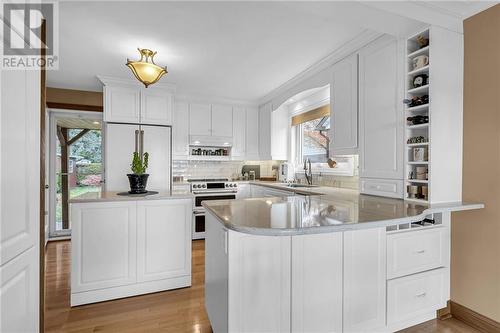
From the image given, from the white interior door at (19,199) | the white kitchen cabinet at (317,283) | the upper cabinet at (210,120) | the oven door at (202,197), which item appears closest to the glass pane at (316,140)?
the upper cabinet at (210,120)

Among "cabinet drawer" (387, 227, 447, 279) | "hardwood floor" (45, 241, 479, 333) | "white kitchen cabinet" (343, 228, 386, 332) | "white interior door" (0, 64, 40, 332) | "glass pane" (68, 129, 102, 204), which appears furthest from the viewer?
"glass pane" (68, 129, 102, 204)

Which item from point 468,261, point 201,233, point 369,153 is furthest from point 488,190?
point 201,233

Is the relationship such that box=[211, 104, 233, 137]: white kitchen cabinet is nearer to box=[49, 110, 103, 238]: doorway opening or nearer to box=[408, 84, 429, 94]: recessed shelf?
box=[49, 110, 103, 238]: doorway opening

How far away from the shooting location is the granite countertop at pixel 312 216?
125 centimetres

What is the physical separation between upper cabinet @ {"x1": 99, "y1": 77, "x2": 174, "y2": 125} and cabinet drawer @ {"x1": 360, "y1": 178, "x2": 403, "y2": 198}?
120 inches

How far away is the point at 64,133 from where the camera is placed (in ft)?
14.2

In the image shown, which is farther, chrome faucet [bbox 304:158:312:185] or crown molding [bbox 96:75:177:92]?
chrome faucet [bbox 304:158:312:185]

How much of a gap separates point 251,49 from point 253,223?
213cm

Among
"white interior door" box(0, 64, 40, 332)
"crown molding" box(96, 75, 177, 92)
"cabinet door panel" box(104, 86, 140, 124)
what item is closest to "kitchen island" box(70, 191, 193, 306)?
"white interior door" box(0, 64, 40, 332)

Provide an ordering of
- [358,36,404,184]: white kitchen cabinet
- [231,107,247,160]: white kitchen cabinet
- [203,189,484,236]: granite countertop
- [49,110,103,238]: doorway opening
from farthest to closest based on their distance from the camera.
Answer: [231,107,247,160]: white kitchen cabinet → [49,110,103,238]: doorway opening → [358,36,404,184]: white kitchen cabinet → [203,189,484,236]: granite countertop

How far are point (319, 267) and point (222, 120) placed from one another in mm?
3797

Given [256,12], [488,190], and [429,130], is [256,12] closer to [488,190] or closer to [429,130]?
[429,130]

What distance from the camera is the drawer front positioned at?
1.67 metres

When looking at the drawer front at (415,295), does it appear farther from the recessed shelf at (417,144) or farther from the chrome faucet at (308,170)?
the chrome faucet at (308,170)
